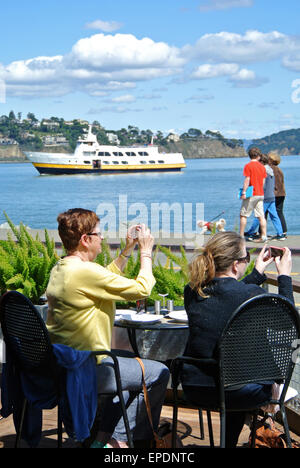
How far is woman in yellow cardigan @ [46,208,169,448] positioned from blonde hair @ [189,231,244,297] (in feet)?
0.85

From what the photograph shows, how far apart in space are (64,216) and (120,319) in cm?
78

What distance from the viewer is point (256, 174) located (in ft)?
47.8

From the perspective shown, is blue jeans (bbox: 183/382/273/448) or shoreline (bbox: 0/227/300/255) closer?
blue jeans (bbox: 183/382/273/448)

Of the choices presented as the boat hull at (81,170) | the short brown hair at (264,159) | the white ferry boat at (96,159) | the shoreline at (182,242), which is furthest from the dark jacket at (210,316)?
the boat hull at (81,170)

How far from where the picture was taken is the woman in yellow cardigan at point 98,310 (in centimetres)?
358

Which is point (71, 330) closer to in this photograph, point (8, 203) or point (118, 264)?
point (118, 264)

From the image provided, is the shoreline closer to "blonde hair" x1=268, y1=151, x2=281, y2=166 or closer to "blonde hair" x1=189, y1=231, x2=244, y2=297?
"blonde hair" x1=268, y1=151, x2=281, y2=166

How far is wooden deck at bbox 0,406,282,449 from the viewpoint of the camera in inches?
166

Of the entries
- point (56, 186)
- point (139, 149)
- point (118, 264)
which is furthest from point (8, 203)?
point (118, 264)

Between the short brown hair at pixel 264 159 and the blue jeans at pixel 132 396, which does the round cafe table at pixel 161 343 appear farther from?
the short brown hair at pixel 264 159

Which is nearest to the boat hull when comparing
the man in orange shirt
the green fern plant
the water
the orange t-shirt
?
the water

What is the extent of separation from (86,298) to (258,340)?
86 cm

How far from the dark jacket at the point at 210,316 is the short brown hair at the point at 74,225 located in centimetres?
64
